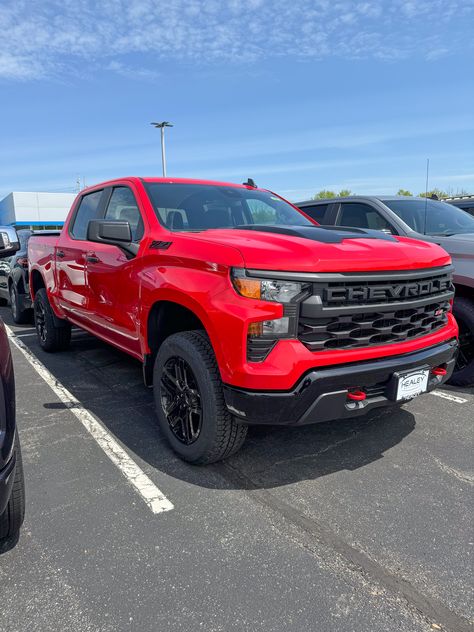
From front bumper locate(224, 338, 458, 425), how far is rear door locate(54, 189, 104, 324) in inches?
97.9

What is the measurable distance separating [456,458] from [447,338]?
79cm

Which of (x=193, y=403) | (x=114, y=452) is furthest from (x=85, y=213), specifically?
(x=193, y=403)

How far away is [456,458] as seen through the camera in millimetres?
3105

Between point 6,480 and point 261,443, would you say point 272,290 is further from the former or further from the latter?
point 6,480

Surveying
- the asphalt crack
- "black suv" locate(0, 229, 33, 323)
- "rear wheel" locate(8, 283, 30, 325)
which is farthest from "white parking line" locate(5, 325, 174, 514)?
"rear wheel" locate(8, 283, 30, 325)

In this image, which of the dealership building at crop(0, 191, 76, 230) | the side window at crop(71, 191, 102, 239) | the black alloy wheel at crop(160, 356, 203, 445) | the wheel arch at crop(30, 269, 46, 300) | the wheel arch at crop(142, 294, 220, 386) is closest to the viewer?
the black alloy wheel at crop(160, 356, 203, 445)

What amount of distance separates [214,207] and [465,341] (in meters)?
2.59

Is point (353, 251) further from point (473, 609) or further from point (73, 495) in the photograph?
point (73, 495)

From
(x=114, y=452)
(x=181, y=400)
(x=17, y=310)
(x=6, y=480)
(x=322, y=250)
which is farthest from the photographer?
(x=17, y=310)

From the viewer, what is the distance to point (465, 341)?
169 inches

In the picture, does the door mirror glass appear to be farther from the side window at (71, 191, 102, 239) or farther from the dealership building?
the dealership building

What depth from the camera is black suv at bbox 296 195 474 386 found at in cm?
422

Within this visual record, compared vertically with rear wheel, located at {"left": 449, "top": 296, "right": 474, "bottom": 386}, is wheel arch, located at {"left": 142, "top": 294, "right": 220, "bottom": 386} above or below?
above

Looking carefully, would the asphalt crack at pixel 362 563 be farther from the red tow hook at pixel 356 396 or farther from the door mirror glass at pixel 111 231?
the door mirror glass at pixel 111 231
